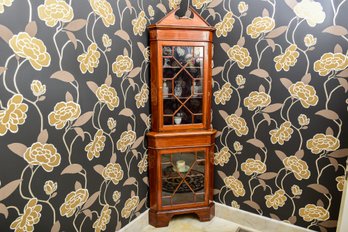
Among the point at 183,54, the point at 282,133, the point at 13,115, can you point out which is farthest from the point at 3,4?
the point at 282,133

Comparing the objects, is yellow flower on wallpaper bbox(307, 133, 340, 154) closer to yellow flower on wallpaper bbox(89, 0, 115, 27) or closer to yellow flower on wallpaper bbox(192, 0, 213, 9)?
yellow flower on wallpaper bbox(192, 0, 213, 9)

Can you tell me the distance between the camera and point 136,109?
2164 millimetres

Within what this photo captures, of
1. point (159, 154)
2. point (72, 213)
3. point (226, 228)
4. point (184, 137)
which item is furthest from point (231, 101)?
point (72, 213)

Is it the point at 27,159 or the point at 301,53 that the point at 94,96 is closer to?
the point at 27,159

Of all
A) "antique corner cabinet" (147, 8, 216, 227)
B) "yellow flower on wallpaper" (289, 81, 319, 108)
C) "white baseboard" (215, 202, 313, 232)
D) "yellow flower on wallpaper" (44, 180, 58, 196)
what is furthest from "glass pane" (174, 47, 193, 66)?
"white baseboard" (215, 202, 313, 232)

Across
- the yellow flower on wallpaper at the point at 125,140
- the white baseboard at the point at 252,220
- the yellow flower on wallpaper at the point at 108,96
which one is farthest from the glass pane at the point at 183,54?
the white baseboard at the point at 252,220

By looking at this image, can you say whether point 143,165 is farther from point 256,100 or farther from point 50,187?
point 256,100

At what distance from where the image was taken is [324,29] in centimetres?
185

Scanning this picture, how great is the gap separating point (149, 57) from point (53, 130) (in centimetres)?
102

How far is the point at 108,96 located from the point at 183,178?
0.98 meters

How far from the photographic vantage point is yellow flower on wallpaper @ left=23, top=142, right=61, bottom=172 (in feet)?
4.75

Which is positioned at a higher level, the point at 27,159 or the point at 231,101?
the point at 231,101

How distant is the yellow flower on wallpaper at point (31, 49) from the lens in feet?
4.35

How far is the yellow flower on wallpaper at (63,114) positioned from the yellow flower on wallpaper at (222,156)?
133 centimetres
